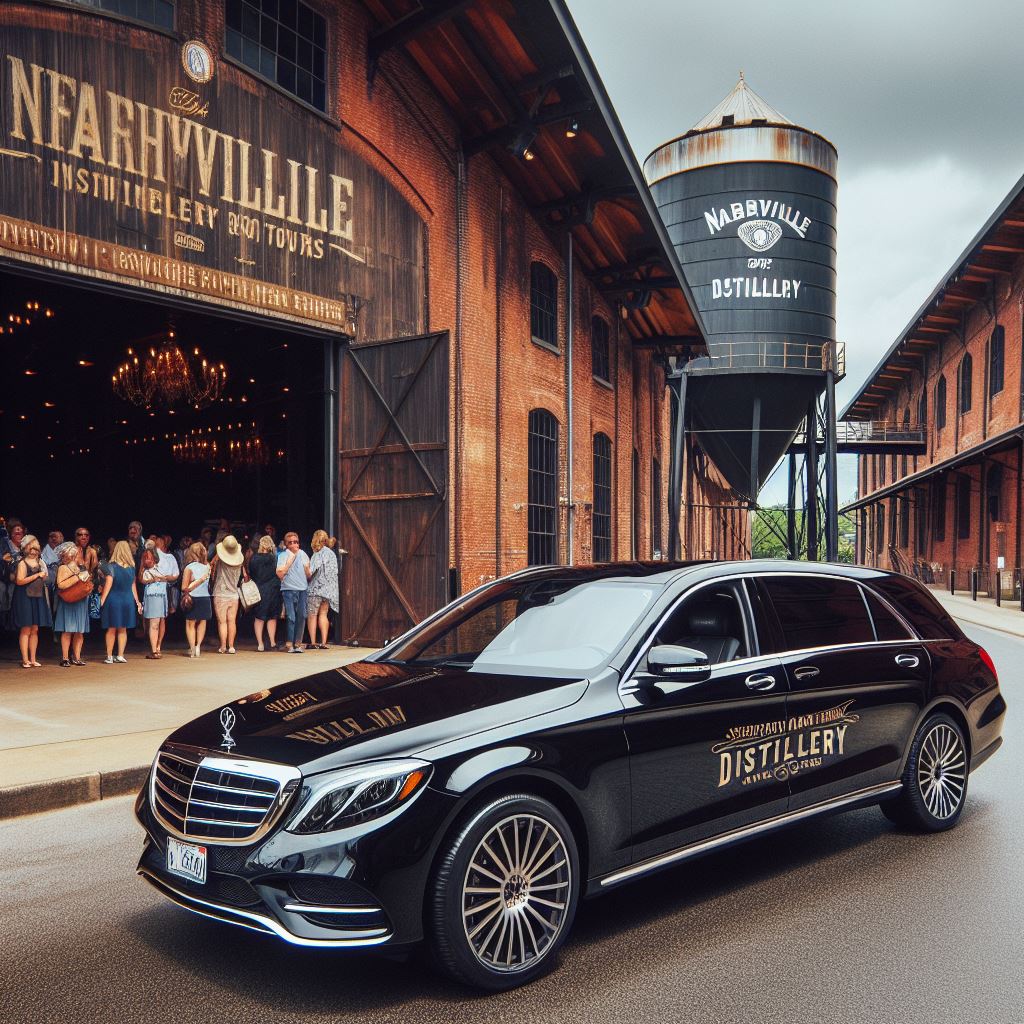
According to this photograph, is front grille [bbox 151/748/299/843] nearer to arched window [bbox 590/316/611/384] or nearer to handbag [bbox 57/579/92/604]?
handbag [bbox 57/579/92/604]

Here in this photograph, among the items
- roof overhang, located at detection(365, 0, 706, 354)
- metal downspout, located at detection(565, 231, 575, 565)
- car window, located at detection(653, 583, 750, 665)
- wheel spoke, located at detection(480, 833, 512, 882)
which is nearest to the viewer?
wheel spoke, located at detection(480, 833, 512, 882)

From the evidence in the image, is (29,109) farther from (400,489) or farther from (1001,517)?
(1001,517)

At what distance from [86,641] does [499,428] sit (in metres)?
7.57

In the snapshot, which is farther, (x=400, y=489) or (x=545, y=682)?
(x=400, y=489)

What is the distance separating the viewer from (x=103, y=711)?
8.90m

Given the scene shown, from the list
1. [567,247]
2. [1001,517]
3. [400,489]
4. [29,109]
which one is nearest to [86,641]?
[400,489]

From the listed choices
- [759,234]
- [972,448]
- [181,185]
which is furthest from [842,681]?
[759,234]

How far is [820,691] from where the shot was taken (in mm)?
5004

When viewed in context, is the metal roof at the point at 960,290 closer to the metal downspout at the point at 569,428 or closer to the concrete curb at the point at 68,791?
the metal downspout at the point at 569,428

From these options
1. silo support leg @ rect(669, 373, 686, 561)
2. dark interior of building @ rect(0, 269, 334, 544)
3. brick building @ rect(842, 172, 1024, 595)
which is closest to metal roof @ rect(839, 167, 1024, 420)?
brick building @ rect(842, 172, 1024, 595)

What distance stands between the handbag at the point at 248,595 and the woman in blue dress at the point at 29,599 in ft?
8.27

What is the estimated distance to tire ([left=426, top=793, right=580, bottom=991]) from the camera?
345 centimetres

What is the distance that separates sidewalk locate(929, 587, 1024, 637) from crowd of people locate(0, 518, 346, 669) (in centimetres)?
1148

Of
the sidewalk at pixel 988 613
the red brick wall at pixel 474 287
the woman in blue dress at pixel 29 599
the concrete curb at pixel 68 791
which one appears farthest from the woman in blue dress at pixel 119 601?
the sidewalk at pixel 988 613
